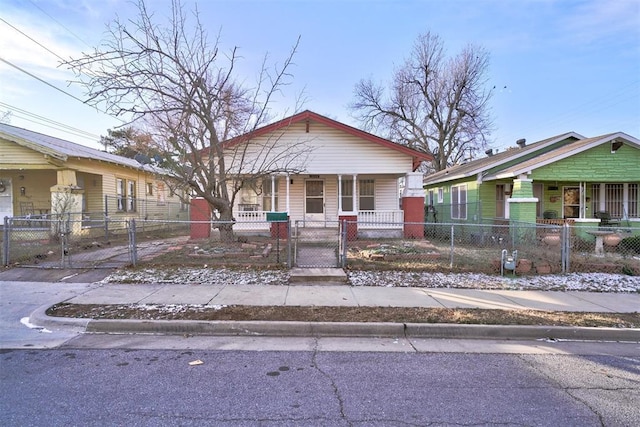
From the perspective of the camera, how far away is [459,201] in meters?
18.7

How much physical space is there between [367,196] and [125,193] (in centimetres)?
1316

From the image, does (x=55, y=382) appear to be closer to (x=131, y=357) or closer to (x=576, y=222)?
(x=131, y=357)

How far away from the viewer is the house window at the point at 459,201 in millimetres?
17922

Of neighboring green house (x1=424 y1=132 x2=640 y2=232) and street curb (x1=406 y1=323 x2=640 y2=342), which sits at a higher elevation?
neighboring green house (x1=424 y1=132 x2=640 y2=232)

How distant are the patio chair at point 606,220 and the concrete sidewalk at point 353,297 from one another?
343 inches

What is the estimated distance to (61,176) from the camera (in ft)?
45.6

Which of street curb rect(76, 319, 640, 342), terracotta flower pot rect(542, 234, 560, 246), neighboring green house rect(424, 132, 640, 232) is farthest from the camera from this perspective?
neighboring green house rect(424, 132, 640, 232)

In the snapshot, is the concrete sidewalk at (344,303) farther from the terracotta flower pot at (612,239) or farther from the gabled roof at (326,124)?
the gabled roof at (326,124)

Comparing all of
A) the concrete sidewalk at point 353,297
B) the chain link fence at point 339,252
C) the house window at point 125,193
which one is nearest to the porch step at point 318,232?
the chain link fence at point 339,252

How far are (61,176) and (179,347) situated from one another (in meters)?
13.1

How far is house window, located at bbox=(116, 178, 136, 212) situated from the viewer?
59.8 feet

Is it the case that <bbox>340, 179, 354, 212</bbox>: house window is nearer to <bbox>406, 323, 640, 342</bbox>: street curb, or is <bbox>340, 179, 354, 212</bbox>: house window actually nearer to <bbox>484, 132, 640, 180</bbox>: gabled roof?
<bbox>484, 132, 640, 180</bbox>: gabled roof

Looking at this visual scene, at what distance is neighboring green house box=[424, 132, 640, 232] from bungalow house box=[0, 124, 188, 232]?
13.6m

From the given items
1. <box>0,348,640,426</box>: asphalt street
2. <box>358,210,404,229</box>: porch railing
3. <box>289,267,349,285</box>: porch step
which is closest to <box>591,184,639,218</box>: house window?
<box>358,210,404,229</box>: porch railing
